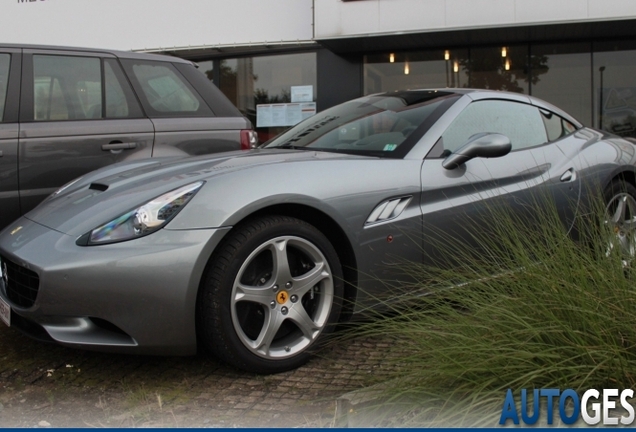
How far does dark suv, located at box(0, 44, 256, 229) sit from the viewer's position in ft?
13.8

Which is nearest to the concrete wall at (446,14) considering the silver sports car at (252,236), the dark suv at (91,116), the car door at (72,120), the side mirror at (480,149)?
the dark suv at (91,116)

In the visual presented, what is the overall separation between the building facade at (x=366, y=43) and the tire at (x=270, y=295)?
344 inches

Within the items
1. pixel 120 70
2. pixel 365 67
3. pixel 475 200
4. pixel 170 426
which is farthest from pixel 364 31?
pixel 170 426

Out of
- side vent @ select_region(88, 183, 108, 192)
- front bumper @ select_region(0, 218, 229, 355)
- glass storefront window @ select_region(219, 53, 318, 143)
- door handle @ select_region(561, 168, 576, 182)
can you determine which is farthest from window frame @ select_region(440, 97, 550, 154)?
glass storefront window @ select_region(219, 53, 318, 143)

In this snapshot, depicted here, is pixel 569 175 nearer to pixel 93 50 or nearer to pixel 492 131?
pixel 492 131

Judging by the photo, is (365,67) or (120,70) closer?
(120,70)

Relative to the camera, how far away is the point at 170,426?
246cm

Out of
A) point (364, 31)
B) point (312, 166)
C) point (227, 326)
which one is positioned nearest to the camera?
point (227, 326)

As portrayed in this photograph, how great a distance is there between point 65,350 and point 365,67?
33.9 ft

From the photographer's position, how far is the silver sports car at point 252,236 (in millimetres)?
2650

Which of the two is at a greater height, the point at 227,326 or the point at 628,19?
the point at 628,19

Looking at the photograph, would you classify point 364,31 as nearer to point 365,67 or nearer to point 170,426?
point 365,67

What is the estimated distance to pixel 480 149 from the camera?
3471mm

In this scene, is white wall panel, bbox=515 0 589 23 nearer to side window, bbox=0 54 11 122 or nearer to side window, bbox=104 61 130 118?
side window, bbox=104 61 130 118
